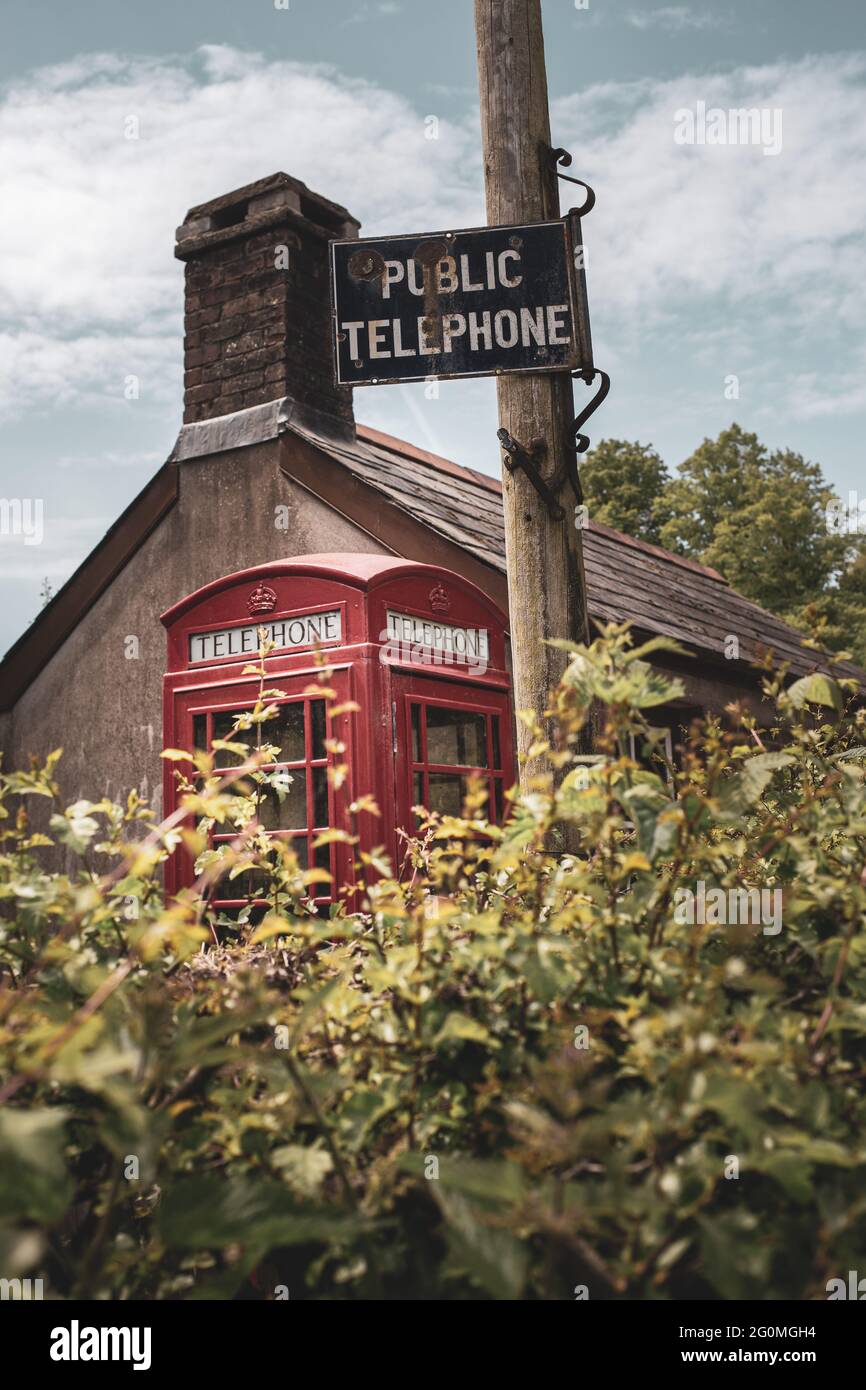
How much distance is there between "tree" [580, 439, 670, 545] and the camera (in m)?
36.8

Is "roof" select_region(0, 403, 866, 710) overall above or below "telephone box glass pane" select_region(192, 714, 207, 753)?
above

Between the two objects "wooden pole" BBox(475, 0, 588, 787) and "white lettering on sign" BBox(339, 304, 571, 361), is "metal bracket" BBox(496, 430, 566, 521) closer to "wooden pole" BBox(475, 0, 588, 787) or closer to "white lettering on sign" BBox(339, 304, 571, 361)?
"wooden pole" BBox(475, 0, 588, 787)

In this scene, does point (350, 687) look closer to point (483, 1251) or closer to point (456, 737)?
point (456, 737)

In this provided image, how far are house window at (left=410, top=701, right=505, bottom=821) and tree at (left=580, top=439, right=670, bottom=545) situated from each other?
3112 centimetres

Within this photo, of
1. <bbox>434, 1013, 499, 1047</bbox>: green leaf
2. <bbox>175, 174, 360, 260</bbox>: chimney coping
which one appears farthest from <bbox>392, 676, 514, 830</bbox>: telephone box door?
<bbox>175, 174, 360, 260</bbox>: chimney coping

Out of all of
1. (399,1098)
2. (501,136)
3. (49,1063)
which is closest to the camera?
(49,1063)

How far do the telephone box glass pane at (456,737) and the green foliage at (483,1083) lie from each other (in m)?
3.62

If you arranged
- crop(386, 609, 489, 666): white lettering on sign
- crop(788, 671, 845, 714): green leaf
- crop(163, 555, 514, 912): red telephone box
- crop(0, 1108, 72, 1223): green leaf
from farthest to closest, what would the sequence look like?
1. crop(386, 609, 489, 666): white lettering on sign
2. crop(163, 555, 514, 912): red telephone box
3. crop(788, 671, 845, 714): green leaf
4. crop(0, 1108, 72, 1223): green leaf

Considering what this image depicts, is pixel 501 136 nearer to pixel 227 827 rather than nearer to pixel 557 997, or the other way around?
pixel 557 997

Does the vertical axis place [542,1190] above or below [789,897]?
below

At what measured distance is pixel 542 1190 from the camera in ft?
4.00

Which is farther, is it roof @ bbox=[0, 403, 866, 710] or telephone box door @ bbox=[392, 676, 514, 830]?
roof @ bbox=[0, 403, 866, 710]
